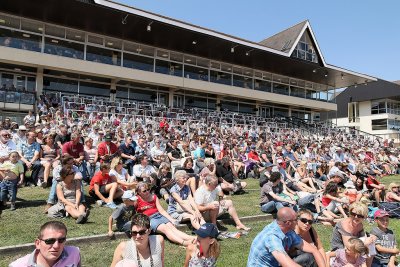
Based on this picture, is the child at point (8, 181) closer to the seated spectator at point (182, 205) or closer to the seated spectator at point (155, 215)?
the seated spectator at point (155, 215)

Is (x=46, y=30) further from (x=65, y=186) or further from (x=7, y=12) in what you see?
(x=65, y=186)

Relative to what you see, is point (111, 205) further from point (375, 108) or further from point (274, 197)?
point (375, 108)

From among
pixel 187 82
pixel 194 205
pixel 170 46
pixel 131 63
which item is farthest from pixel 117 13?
pixel 194 205

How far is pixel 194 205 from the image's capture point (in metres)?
6.57

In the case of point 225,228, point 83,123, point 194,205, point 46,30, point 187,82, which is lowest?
point 225,228

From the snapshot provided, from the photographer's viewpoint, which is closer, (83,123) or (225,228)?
(225,228)

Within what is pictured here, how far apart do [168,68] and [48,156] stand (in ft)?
57.2

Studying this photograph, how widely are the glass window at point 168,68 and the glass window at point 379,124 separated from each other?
31531 millimetres

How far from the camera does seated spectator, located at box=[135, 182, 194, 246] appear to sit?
18.7 ft

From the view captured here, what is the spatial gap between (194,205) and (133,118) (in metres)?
12.4

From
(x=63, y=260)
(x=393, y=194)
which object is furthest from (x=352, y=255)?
(x=393, y=194)

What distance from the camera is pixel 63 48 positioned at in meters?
21.1

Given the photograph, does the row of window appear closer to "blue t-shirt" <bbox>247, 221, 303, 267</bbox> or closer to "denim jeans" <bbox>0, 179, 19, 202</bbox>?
"denim jeans" <bbox>0, 179, 19, 202</bbox>

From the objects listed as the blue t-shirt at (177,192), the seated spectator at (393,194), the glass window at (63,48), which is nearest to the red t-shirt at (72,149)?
the blue t-shirt at (177,192)
